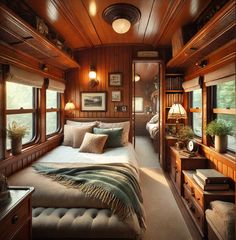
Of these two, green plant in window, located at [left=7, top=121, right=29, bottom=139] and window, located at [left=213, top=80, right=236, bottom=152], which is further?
green plant in window, located at [left=7, top=121, right=29, bottom=139]

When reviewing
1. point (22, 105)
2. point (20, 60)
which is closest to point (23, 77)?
point (20, 60)

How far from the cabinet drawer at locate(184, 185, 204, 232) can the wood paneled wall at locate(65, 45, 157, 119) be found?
2.11 metres

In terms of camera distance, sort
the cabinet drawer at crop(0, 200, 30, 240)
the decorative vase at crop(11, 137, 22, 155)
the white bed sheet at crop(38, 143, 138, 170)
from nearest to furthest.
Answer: the cabinet drawer at crop(0, 200, 30, 240) → the decorative vase at crop(11, 137, 22, 155) → the white bed sheet at crop(38, 143, 138, 170)

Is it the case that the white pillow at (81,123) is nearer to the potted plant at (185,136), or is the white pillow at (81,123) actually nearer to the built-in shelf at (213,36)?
the potted plant at (185,136)

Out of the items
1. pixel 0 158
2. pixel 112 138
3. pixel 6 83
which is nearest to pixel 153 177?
pixel 112 138

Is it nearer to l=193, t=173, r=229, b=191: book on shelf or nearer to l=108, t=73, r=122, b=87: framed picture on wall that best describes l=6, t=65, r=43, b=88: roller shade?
l=108, t=73, r=122, b=87: framed picture on wall

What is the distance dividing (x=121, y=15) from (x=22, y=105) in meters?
1.87

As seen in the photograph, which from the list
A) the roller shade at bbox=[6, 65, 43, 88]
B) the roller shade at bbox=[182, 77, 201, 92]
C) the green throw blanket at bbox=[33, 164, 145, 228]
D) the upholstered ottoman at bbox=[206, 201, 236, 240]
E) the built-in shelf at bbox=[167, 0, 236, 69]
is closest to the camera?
the upholstered ottoman at bbox=[206, 201, 236, 240]

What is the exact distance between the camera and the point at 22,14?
2.25m

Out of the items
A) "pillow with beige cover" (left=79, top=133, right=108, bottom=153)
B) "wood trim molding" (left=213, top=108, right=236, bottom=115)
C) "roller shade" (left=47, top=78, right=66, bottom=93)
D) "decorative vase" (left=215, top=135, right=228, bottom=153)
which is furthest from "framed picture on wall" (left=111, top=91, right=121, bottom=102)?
"decorative vase" (left=215, top=135, right=228, bottom=153)

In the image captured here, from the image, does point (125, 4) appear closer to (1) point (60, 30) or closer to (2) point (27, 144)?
(1) point (60, 30)

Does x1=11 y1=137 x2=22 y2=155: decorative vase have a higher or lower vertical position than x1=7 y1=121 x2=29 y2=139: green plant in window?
lower

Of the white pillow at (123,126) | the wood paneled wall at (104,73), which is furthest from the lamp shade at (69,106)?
the white pillow at (123,126)

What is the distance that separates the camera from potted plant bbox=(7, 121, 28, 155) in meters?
2.46
